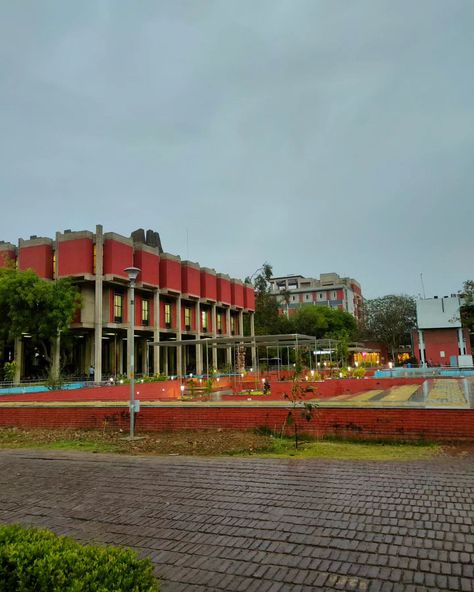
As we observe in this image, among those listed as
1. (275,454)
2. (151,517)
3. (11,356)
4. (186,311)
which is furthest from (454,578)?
(186,311)

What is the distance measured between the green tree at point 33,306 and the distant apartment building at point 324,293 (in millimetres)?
66166

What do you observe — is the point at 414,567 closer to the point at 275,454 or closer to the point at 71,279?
the point at 275,454

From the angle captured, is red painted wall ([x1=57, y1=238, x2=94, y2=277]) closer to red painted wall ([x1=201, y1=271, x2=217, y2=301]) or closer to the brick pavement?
red painted wall ([x1=201, y1=271, x2=217, y2=301])

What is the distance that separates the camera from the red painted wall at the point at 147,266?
4297 centimetres

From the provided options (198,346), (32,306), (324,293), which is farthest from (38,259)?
(324,293)

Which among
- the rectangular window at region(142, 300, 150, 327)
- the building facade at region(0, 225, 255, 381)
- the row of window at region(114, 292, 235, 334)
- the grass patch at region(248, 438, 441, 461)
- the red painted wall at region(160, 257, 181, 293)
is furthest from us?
the red painted wall at region(160, 257, 181, 293)

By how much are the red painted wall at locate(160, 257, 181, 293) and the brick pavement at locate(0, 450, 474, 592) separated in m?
38.2

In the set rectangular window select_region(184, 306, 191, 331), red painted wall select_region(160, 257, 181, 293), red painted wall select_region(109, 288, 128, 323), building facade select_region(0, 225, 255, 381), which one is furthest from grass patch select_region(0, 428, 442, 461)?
rectangular window select_region(184, 306, 191, 331)

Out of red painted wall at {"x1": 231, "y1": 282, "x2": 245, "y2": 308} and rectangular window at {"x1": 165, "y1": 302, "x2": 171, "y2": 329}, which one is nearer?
rectangular window at {"x1": 165, "y1": 302, "x2": 171, "y2": 329}

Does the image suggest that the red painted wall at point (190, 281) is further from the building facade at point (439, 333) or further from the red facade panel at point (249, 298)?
the building facade at point (439, 333)

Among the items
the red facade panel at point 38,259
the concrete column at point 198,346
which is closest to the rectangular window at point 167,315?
the concrete column at point 198,346

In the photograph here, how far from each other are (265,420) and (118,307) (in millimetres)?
32800

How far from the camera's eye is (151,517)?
5.57 metres

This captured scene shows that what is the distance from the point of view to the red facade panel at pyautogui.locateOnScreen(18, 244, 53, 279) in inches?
1540
